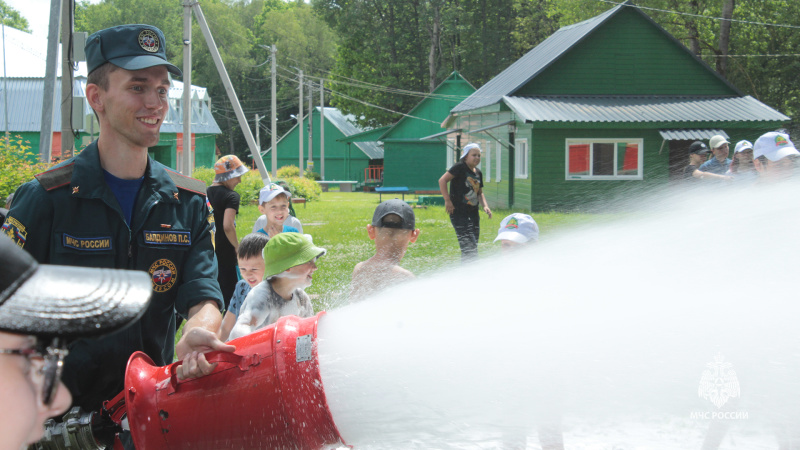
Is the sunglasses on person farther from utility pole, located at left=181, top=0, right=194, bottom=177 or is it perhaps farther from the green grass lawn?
utility pole, located at left=181, top=0, right=194, bottom=177

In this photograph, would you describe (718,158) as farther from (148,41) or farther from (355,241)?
(355,241)

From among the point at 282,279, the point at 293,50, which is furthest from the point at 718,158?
the point at 293,50

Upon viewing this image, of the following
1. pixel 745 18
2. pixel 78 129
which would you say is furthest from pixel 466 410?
pixel 745 18

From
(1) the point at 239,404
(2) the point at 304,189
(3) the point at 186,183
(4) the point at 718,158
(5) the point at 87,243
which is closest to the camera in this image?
(1) the point at 239,404

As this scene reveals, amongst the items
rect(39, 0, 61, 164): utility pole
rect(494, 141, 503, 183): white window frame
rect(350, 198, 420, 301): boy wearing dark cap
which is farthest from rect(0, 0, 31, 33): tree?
rect(350, 198, 420, 301): boy wearing dark cap

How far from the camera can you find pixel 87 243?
2361 millimetres

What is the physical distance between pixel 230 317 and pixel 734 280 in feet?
9.64

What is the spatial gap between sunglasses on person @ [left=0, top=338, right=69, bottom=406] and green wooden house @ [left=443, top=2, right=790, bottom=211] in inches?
822

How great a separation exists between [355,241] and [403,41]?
39334mm

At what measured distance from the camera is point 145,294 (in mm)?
1062

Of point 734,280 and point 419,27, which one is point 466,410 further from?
point 419,27

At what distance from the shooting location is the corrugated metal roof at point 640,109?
2155cm

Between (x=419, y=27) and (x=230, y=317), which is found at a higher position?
(x=419, y=27)

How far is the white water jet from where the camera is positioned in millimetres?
2326
